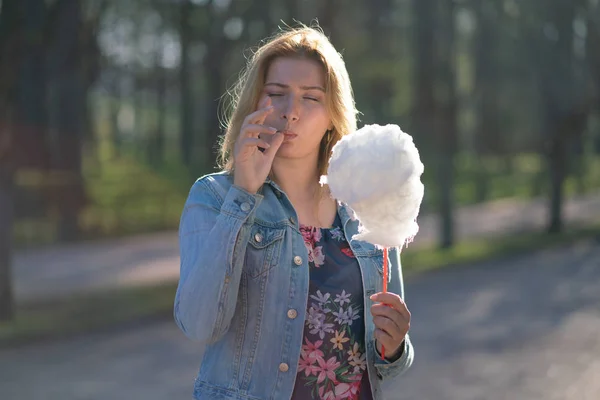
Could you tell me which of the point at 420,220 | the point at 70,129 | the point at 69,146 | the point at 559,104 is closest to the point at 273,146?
the point at 559,104

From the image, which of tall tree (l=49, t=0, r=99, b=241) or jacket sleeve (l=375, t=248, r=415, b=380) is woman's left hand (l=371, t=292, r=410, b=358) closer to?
Answer: jacket sleeve (l=375, t=248, r=415, b=380)

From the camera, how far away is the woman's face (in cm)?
276

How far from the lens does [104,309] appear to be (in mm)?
11766

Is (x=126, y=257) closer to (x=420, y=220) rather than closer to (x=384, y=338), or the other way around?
(x=420, y=220)

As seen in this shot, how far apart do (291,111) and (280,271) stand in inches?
18.4

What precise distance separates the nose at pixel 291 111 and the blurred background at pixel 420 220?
2.25 feet

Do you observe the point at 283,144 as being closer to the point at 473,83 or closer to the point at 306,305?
the point at 306,305

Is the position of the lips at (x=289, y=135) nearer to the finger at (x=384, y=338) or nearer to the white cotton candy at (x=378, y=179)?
the white cotton candy at (x=378, y=179)

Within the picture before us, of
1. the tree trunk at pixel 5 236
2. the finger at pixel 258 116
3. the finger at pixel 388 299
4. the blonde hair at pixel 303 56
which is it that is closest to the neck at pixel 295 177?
the blonde hair at pixel 303 56

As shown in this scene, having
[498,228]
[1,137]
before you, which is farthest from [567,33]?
A: [1,137]

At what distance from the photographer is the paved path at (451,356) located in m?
7.88

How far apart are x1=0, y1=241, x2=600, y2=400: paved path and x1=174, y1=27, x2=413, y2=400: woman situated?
196 inches

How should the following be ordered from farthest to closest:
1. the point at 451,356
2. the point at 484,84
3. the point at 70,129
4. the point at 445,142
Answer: the point at 484,84
the point at 70,129
the point at 445,142
the point at 451,356

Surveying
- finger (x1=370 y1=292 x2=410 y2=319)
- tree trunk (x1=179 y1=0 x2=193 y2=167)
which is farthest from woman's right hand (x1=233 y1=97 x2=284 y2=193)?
tree trunk (x1=179 y1=0 x2=193 y2=167)
